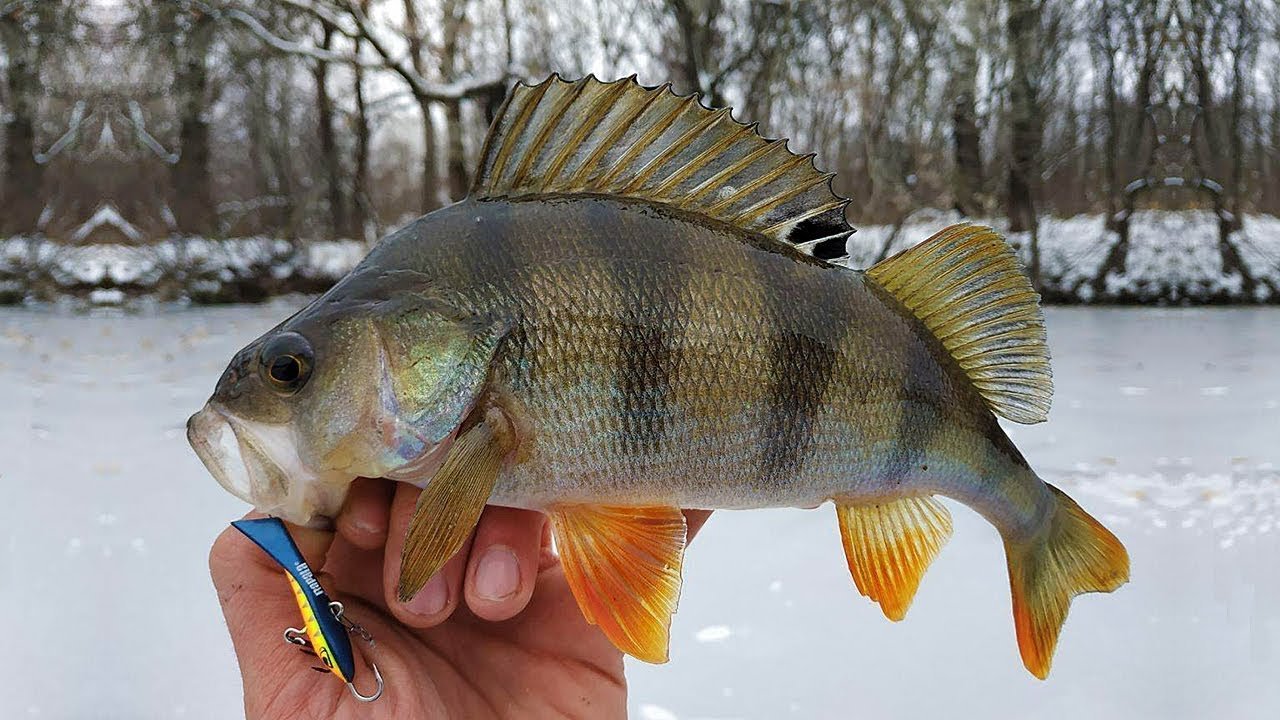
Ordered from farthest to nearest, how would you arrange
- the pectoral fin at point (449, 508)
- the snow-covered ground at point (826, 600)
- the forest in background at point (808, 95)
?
the forest in background at point (808, 95) → the snow-covered ground at point (826, 600) → the pectoral fin at point (449, 508)

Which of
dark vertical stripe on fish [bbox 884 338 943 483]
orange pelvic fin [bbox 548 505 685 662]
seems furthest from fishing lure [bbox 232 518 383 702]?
dark vertical stripe on fish [bbox 884 338 943 483]

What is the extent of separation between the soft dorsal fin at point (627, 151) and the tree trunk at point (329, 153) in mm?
9183

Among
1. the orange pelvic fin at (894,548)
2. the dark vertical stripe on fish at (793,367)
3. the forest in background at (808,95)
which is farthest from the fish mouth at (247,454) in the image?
the forest in background at (808,95)

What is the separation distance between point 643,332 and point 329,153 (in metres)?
9.54

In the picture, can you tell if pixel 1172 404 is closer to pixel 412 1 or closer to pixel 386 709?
pixel 386 709

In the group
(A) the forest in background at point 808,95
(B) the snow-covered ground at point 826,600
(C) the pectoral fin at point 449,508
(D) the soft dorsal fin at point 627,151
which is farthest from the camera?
(A) the forest in background at point 808,95

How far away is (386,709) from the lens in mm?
1020

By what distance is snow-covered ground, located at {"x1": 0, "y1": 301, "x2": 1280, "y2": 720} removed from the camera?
1.82 meters

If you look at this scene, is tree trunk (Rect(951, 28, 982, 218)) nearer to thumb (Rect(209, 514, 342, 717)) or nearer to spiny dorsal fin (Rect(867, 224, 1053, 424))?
spiny dorsal fin (Rect(867, 224, 1053, 424))

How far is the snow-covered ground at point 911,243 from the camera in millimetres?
8422

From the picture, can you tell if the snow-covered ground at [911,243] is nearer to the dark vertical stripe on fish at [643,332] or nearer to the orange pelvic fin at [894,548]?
the orange pelvic fin at [894,548]

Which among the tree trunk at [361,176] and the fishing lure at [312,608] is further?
the tree trunk at [361,176]

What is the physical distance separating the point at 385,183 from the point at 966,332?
9512mm

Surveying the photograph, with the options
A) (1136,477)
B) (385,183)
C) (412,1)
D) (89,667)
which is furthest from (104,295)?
(1136,477)
